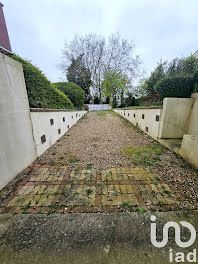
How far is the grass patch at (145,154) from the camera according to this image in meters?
2.47

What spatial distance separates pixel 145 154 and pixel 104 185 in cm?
159

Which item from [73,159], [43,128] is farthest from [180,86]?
[43,128]

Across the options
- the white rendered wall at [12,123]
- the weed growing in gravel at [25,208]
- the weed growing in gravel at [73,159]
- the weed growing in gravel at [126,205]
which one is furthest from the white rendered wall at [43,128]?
the weed growing in gravel at [126,205]

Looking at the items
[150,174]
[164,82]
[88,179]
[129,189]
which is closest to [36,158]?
[88,179]

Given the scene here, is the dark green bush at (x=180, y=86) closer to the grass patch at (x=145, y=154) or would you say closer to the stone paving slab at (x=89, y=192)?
the grass patch at (x=145, y=154)

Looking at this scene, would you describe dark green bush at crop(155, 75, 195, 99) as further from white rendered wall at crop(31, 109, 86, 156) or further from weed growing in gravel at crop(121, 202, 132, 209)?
white rendered wall at crop(31, 109, 86, 156)

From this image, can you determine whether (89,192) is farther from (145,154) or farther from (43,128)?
(43,128)

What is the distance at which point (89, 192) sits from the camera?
1657 mm

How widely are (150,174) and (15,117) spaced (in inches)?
110

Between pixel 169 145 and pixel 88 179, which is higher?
pixel 169 145

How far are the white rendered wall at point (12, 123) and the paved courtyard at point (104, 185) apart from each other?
0.87 feet

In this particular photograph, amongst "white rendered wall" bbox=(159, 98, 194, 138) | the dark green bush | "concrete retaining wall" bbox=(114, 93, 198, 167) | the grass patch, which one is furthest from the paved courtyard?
the dark green bush

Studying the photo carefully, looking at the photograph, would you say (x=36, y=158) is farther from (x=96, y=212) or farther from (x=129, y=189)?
(x=129, y=189)

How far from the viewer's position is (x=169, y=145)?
3006mm
